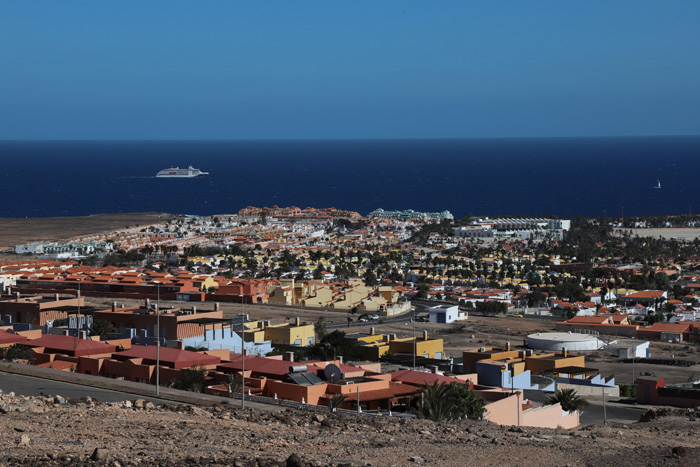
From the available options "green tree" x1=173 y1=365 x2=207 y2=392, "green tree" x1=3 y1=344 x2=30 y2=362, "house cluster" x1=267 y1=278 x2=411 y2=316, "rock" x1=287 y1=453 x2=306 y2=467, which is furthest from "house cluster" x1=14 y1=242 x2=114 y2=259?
"rock" x1=287 y1=453 x2=306 y2=467

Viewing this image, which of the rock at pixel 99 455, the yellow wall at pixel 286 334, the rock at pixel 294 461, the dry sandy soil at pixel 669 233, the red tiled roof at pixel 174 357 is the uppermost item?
the rock at pixel 99 455

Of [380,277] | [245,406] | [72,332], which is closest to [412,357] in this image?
[72,332]

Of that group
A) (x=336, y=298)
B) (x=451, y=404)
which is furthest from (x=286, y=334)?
(x=451, y=404)

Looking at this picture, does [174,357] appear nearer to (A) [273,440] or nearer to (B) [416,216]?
(A) [273,440]

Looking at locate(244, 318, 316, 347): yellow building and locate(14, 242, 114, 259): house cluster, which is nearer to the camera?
locate(244, 318, 316, 347): yellow building

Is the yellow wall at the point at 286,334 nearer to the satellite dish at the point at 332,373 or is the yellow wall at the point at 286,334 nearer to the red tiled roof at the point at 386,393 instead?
the satellite dish at the point at 332,373

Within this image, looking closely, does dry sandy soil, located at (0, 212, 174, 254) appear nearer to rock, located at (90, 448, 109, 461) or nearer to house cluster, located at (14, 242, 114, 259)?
house cluster, located at (14, 242, 114, 259)

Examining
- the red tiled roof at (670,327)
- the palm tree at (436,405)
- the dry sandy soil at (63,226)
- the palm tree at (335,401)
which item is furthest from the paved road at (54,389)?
the dry sandy soil at (63,226)
